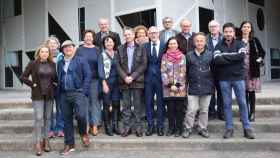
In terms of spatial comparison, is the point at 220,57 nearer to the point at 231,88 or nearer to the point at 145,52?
the point at 231,88

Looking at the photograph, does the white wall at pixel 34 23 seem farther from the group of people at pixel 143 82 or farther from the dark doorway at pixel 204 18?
the group of people at pixel 143 82

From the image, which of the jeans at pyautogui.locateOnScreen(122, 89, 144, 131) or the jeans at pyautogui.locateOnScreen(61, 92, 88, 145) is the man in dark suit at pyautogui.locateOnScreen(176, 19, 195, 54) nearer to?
the jeans at pyautogui.locateOnScreen(122, 89, 144, 131)

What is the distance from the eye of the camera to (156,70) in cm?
716

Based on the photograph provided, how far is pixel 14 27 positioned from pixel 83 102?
993cm

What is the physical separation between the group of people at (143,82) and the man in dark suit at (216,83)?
0.02 metres

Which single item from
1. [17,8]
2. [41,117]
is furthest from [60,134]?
[17,8]

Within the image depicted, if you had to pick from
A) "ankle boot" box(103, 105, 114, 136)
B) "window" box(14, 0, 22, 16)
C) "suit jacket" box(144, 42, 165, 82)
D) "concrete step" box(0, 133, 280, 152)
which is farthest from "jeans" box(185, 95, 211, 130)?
"window" box(14, 0, 22, 16)

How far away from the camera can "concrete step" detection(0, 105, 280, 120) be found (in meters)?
7.68

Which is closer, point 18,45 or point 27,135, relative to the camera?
point 27,135

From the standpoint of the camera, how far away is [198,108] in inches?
276

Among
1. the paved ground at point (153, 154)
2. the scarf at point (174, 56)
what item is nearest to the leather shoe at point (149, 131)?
the paved ground at point (153, 154)

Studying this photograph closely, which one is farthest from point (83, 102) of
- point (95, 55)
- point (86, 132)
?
point (95, 55)

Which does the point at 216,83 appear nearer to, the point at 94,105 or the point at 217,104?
the point at 217,104

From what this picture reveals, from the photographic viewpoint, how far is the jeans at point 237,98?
6695 mm
